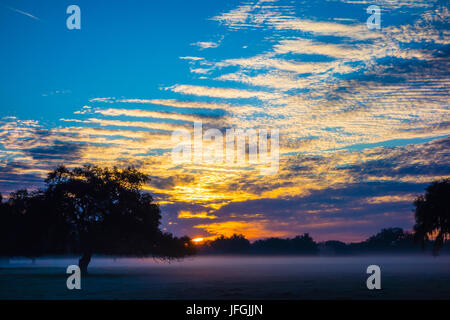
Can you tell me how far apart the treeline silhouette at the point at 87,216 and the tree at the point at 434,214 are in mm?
30818

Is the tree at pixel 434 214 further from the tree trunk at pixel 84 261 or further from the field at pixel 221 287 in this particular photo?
the tree trunk at pixel 84 261

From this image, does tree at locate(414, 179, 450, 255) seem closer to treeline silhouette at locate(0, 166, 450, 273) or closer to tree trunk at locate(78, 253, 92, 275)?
treeline silhouette at locate(0, 166, 450, 273)

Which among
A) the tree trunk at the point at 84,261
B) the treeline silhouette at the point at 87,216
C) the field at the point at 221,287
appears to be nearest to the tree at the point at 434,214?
the field at the point at 221,287

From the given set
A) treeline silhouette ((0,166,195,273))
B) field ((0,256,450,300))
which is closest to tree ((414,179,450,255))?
field ((0,256,450,300))

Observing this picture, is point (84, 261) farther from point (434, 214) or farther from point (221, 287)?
point (434, 214)

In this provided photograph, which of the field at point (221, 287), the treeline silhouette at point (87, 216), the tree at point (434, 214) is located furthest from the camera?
the treeline silhouette at point (87, 216)

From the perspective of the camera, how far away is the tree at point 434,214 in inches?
1900

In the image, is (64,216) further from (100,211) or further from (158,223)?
(158,223)

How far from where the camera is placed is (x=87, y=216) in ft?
194

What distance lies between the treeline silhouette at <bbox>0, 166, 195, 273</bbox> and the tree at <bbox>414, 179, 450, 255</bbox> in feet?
101

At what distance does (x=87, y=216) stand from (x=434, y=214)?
130 ft

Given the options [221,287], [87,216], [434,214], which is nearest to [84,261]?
[87,216]
